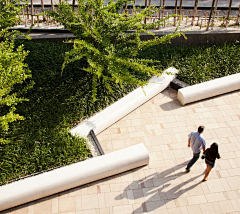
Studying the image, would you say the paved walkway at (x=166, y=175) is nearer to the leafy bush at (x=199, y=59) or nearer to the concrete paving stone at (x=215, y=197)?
the concrete paving stone at (x=215, y=197)

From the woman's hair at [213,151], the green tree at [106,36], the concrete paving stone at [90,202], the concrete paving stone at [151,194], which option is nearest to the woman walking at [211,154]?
the woman's hair at [213,151]

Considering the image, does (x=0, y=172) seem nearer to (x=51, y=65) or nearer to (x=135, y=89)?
(x=51, y=65)

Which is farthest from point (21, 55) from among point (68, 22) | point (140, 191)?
point (140, 191)

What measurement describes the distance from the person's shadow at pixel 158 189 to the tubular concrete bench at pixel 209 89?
3059mm

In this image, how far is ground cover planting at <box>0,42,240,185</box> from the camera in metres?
7.79

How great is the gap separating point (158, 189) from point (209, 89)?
14.8 feet

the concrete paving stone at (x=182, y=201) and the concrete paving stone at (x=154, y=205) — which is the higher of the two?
the concrete paving stone at (x=182, y=201)

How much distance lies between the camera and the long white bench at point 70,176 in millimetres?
6879

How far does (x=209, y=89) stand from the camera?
10172 mm

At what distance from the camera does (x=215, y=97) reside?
1051 cm

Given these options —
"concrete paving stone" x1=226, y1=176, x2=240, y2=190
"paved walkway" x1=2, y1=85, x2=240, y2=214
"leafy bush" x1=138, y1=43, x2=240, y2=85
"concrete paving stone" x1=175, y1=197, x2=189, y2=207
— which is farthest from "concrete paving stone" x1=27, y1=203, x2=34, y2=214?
"leafy bush" x1=138, y1=43, x2=240, y2=85

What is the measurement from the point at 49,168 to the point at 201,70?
6.97 meters

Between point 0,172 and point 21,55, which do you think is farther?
point 21,55

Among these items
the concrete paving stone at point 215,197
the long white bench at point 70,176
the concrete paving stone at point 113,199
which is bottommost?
the concrete paving stone at point 113,199
